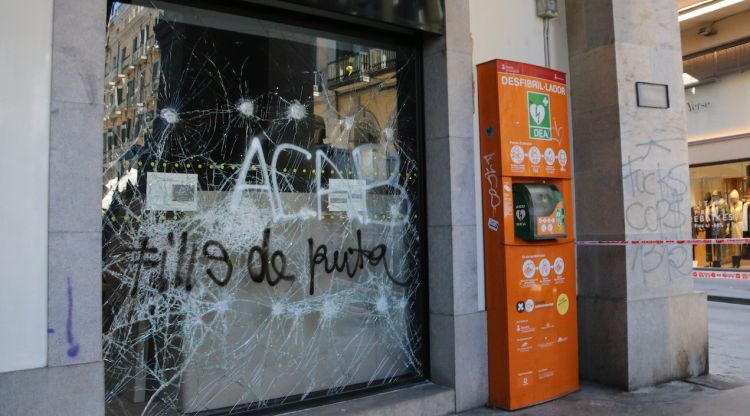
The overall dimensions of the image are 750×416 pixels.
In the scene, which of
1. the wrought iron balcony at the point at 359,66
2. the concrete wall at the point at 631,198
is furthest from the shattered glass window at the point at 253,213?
the concrete wall at the point at 631,198

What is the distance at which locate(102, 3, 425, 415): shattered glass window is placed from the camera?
13.0 feet

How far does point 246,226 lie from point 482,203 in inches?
86.5

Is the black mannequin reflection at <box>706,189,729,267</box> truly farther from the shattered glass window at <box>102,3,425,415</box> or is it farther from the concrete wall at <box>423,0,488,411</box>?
the shattered glass window at <box>102,3,425,415</box>

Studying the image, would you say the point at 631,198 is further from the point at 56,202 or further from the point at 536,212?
the point at 56,202

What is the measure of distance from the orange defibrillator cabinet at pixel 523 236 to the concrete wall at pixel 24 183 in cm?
349

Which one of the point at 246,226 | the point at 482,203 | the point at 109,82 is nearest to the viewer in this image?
the point at 109,82

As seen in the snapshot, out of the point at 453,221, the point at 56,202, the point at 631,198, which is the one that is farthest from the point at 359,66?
the point at 631,198

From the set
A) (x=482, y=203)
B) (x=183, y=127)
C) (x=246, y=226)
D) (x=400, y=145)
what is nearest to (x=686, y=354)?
(x=482, y=203)

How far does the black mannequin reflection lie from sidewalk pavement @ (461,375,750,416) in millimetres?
12454

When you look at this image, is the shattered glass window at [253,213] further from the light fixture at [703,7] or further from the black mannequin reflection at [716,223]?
the black mannequin reflection at [716,223]

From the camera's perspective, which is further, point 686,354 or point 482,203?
point 686,354

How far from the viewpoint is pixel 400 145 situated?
535 centimetres

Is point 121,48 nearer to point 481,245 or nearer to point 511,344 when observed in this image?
point 481,245

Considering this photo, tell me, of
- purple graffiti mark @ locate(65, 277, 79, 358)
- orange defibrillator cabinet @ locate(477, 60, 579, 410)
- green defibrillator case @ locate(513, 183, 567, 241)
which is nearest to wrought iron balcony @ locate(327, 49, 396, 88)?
orange defibrillator cabinet @ locate(477, 60, 579, 410)
